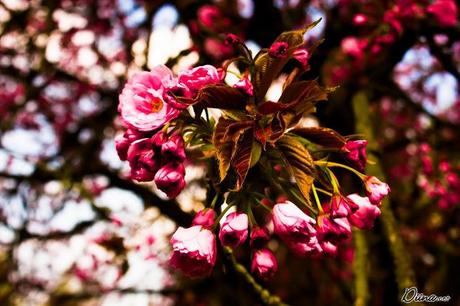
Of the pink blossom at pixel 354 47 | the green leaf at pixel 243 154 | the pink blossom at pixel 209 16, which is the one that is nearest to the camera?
the green leaf at pixel 243 154

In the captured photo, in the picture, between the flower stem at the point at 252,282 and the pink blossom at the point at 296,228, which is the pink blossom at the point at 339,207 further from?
the flower stem at the point at 252,282

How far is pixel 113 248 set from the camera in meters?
2.18

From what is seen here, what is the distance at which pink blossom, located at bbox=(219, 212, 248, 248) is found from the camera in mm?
1133

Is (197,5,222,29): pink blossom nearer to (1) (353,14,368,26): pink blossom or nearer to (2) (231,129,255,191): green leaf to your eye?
(1) (353,14,368,26): pink blossom

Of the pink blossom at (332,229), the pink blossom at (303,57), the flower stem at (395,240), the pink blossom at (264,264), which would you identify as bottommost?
the flower stem at (395,240)

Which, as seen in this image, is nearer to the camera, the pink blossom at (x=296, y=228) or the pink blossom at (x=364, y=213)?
the pink blossom at (x=296, y=228)

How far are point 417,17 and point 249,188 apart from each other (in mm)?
1985

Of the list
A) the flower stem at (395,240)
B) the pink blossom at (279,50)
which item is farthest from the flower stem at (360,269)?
the pink blossom at (279,50)

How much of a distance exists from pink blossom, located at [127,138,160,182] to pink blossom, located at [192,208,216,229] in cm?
17

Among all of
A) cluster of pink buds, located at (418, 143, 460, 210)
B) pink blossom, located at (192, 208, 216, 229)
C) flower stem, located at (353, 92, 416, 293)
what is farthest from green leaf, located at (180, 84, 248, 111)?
cluster of pink buds, located at (418, 143, 460, 210)

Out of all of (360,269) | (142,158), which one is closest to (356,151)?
(142,158)

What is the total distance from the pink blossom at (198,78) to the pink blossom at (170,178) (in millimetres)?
206

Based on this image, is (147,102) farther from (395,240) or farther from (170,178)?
(395,240)

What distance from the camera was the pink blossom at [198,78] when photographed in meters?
1.13
